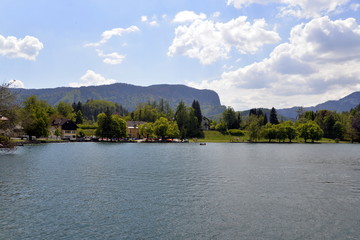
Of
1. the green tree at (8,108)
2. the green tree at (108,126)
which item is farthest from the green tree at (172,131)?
the green tree at (8,108)

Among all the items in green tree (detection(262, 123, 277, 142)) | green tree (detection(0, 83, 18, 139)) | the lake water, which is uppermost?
green tree (detection(0, 83, 18, 139))

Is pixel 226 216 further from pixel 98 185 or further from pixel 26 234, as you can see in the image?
pixel 98 185

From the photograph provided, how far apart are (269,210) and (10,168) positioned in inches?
1768

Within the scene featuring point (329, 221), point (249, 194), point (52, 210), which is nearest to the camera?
point (329, 221)

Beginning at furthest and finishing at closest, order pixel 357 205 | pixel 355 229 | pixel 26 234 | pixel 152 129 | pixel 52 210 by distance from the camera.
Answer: pixel 152 129 < pixel 357 205 < pixel 52 210 < pixel 355 229 < pixel 26 234

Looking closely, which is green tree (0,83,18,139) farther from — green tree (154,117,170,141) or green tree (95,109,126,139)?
green tree (154,117,170,141)

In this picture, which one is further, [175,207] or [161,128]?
[161,128]

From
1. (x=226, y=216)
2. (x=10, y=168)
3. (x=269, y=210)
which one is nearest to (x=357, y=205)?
(x=269, y=210)

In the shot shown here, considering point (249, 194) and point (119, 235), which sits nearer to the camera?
point (119, 235)

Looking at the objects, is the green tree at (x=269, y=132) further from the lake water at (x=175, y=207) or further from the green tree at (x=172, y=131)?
the lake water at (x=175, y=207)

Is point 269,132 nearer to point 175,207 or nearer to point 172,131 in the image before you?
point 172,131

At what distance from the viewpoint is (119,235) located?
21.0 metres

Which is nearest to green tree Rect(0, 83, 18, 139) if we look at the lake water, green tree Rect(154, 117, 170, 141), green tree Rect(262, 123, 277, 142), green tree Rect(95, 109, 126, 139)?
the lake water

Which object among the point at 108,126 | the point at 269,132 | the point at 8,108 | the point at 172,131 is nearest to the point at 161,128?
the point at 172,131
